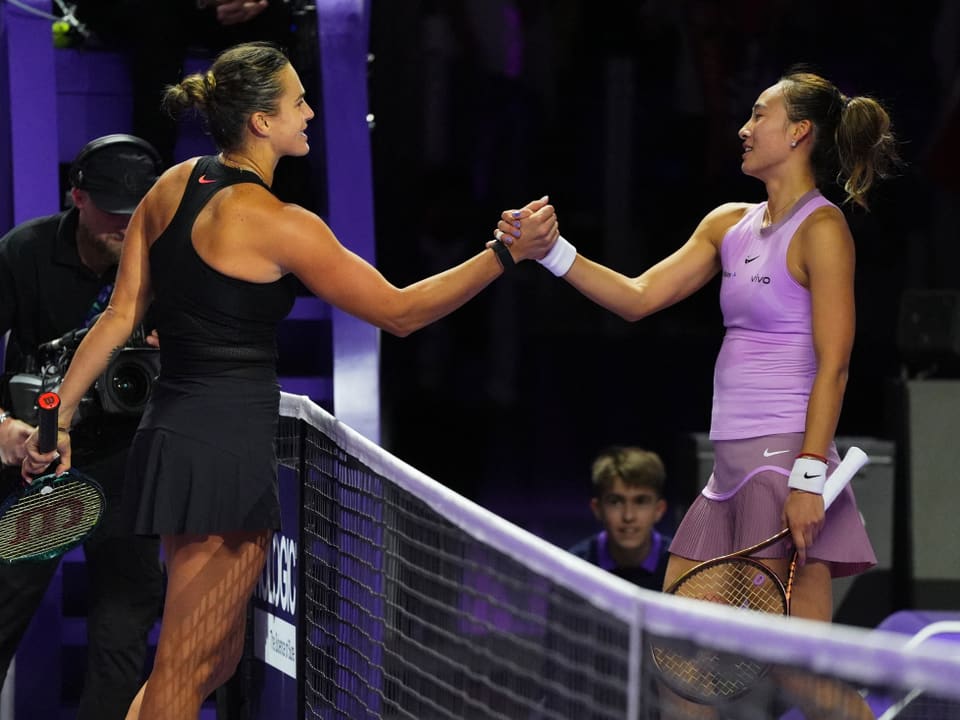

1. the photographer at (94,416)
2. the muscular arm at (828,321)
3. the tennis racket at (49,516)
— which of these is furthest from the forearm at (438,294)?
the photographer at (94,416)

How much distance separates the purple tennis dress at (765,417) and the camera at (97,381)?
1.36m

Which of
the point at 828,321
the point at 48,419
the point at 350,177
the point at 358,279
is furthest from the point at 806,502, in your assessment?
the point at 350,177

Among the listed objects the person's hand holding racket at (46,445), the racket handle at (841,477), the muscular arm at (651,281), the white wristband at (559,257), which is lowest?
the racket handle at (841,477)

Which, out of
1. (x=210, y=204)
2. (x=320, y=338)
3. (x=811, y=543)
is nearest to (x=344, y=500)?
(x=210, y=204)

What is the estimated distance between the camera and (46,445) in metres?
3.52

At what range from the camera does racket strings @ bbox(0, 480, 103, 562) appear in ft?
11.8

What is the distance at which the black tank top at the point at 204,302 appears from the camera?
3.30 m

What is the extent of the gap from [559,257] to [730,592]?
986 mm

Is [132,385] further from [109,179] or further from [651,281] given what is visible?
[651,281]

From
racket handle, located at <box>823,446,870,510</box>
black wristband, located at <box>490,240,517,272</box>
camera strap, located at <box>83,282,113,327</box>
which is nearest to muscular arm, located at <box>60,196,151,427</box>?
camera strap, located at <box>83,282,113,327</box>

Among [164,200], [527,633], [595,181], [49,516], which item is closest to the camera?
[527,633]

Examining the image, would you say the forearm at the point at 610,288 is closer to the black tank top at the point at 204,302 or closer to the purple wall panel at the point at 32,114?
the black tank top at the point at 204,302

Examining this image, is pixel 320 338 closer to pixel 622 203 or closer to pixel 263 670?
pixel 263 670

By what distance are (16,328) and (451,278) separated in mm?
1309
